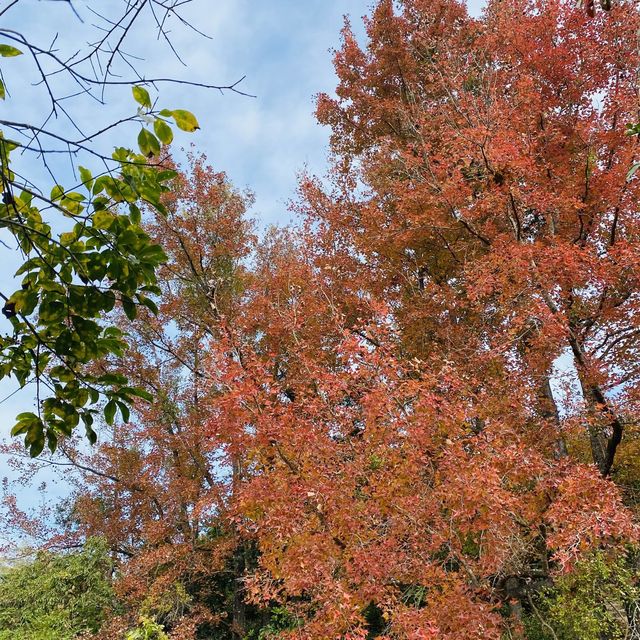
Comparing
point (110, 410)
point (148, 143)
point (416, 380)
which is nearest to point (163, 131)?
point (148, 143)

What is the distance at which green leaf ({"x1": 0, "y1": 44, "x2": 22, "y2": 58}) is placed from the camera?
147 cm

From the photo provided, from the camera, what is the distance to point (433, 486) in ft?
18.9

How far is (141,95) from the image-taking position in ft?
4.58

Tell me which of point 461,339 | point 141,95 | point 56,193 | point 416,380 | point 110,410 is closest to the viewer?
point 141,95

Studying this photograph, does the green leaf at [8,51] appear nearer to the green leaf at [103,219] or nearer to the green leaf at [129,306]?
the green leaf at [103,219]

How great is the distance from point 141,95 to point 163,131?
11cm

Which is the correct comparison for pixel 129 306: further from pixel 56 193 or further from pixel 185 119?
pixel 185 119

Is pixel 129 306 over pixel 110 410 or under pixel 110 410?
over

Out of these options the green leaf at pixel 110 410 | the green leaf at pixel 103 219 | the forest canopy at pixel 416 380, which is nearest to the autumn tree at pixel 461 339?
the forest canopy at pixel 416 380

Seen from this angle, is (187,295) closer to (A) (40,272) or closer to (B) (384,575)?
(B) (384,575)

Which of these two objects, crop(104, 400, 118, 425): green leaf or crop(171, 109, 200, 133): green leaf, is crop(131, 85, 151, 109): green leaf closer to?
crop(171, 109, 200, 133): green leaf

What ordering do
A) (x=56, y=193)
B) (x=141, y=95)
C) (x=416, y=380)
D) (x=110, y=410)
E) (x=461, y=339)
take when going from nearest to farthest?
1. (x=141, y=95)
2. (x=56, y=193)
3. (x=110, y=410)
4. (x=416, y=380)
5. (x=461, y=339)

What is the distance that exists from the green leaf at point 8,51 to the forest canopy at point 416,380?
2.32 ft

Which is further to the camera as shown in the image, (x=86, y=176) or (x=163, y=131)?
(x=86, y=176)
